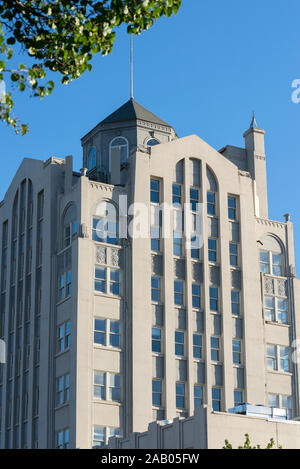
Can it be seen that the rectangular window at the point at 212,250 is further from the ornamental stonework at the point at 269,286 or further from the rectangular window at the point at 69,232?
the rectangular window at the point at 69,232

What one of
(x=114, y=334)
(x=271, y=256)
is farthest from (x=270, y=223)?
(x=114, y=334)

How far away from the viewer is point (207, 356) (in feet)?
187

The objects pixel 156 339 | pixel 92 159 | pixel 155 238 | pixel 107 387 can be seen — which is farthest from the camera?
pixel 92 159

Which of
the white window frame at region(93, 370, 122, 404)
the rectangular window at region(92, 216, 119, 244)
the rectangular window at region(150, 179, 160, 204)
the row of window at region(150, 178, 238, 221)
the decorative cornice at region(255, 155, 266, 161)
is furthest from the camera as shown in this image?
the decorative cornice at region(255, 155, 266, 161)

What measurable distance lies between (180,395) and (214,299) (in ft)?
22.8

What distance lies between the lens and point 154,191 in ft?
195

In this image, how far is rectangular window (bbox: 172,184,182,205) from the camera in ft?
197

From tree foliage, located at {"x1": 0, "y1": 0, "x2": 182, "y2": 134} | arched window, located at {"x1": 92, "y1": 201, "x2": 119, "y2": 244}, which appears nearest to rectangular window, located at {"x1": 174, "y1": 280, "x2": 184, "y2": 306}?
arched window, located at {"x1": 92, "y1": 201, "x2": 119, "y2": 244}

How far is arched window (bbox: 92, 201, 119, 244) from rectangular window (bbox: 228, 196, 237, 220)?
869 centimetres

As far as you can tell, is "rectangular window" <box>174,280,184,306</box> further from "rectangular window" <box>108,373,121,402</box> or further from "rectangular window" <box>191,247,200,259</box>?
"rectangular window" <box>108,373,121,402</box>

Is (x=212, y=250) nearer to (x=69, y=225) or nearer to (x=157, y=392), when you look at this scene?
(x=69, y=225)

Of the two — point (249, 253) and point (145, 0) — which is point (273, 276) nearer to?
point (249, 253)
